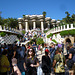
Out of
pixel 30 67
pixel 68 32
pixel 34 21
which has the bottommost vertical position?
pixel 30 67

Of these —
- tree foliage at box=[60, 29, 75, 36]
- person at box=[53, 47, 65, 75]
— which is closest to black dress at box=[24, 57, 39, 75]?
person at box=[53, 47, 65, 75]

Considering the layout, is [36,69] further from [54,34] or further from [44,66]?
[54,34]

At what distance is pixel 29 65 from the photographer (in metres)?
3.79

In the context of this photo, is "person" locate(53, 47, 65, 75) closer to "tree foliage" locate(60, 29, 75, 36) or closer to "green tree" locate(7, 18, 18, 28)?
"tree foliage" locate(60, 29, 75, 36)

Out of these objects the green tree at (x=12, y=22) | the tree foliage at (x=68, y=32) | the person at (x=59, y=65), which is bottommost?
the person at (x=59, y=65)

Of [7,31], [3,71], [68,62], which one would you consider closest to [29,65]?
[3,71]

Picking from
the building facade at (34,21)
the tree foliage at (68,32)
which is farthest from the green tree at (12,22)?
the tree foliage at (68,32)

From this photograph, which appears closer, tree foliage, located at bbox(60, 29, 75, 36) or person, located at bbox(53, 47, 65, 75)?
person, located at bbox(53, 47, 65, 75)

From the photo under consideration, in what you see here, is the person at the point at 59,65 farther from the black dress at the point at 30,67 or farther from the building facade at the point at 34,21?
the building facade at the point at 34,21

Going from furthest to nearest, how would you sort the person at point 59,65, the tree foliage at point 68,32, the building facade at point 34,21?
the building facade at point 34,21 → the tree foliage at point 68,32 → the person at point 59,65

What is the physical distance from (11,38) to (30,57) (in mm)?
21283

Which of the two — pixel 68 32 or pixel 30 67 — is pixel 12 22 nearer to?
pixel 68 32

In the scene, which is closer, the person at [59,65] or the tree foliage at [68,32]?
the person at [59,65]

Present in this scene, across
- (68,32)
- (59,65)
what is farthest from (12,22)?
(59,65)
